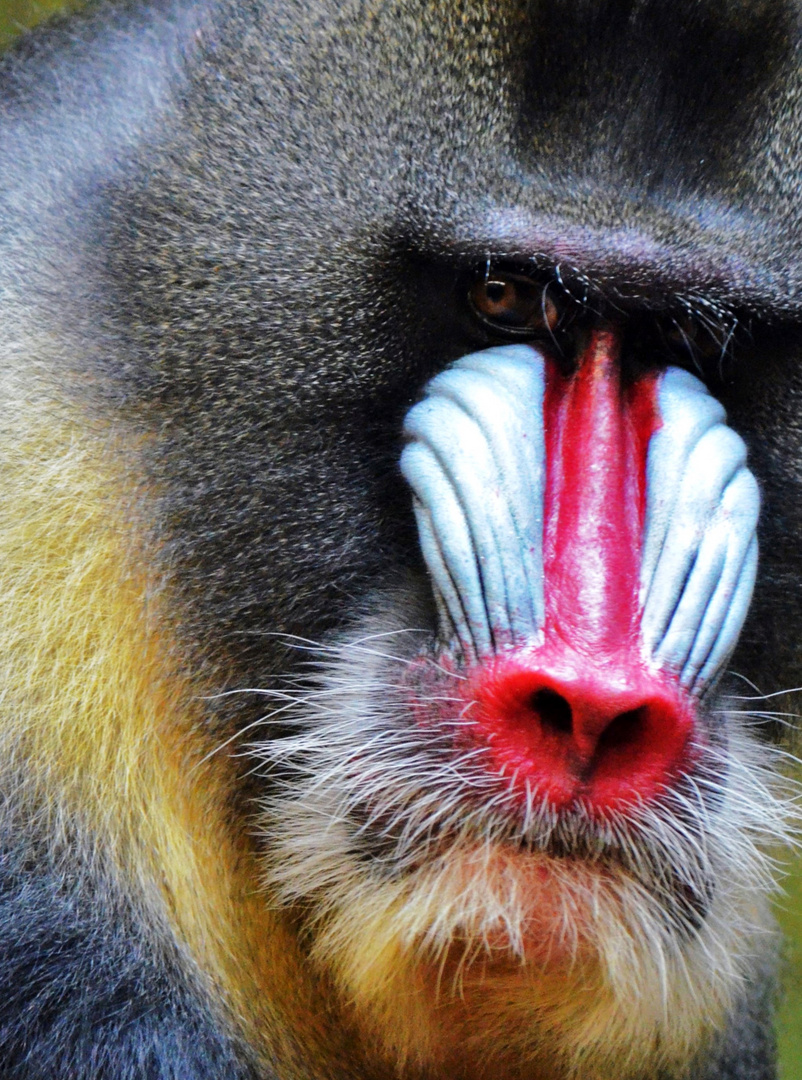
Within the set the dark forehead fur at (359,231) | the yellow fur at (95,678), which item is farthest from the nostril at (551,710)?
the yellow fur at (95,678)

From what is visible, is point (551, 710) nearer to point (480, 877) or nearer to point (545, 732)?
point (545, 732)

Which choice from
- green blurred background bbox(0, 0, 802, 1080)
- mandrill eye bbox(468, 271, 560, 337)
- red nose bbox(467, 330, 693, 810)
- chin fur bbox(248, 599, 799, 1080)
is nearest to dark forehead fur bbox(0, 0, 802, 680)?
mandrill eye bbox(468, 271, 560, 337)

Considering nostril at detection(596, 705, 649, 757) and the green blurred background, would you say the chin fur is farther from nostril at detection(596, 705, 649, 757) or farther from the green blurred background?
the green blurred background

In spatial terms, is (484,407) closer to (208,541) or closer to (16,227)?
(208,541)

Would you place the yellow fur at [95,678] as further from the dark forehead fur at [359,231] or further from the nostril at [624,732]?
the nostril at [624,732]

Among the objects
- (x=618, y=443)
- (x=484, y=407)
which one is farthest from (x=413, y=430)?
(x=618, y=443)
